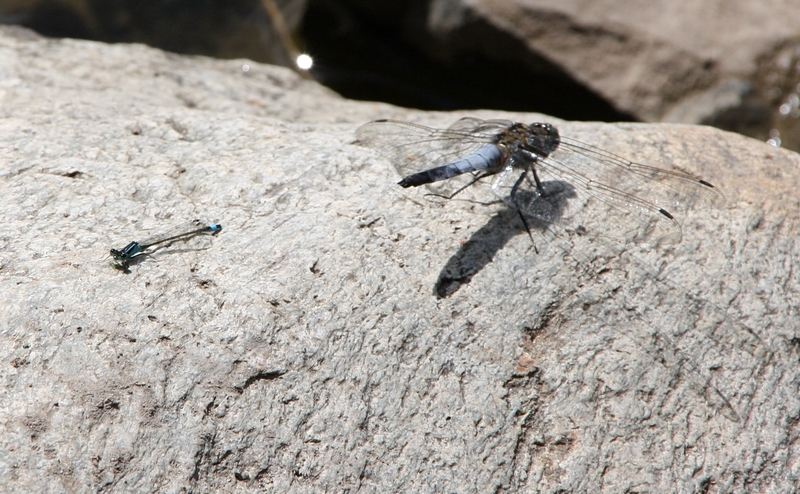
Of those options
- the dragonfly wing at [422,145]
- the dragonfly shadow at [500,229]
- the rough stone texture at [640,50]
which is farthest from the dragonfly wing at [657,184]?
the rough stone texture at [640,50]

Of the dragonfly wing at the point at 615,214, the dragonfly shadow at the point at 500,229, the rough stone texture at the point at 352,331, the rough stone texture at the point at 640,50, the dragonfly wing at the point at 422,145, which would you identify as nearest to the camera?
the rough stone texture at the point at 352,331

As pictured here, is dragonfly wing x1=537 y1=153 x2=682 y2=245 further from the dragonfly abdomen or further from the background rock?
the background rock

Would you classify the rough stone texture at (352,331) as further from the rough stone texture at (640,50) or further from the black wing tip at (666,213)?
the rough stone texture at (640,50)

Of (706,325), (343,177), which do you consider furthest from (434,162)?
(706,325)

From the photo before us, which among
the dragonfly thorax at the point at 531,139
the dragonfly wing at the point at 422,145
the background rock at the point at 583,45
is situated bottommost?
the background rock at the point at 583,45

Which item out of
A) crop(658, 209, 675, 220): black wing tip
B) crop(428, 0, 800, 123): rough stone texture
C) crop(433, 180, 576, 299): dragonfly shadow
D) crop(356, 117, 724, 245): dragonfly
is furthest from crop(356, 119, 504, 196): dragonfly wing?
crop(428, 0, 800, 123): rough stone texture

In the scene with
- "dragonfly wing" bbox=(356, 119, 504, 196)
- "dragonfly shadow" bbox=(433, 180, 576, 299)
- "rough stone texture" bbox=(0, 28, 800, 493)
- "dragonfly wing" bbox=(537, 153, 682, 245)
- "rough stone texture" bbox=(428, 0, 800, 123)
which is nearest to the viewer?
"rough stone texture" bbox=(0, 28, 800, 493)

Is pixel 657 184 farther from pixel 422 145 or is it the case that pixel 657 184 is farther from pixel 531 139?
pixel 422 145
